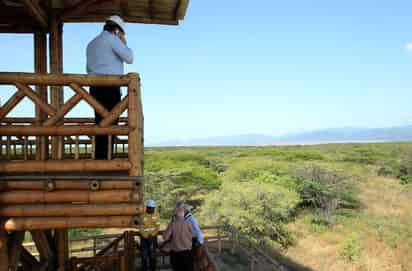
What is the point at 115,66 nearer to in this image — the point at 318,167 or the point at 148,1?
the point at 148,1

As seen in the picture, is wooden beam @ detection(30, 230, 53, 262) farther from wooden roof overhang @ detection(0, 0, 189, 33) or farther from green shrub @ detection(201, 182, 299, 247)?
green shrub @ detection(201, 182, 299, 247)

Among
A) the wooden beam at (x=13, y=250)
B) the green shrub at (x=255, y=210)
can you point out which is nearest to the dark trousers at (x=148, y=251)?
the wooden beam at (x=13, y=250)

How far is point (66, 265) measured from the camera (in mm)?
5273

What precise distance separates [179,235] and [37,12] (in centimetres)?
330

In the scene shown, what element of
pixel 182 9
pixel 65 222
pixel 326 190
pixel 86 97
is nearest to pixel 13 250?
pixel 65 222

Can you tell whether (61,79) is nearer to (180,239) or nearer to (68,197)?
(68,197)

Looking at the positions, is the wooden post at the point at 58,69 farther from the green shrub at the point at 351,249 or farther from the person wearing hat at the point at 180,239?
the green shrub at the point at 351,249

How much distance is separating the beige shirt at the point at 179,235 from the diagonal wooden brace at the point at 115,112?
2.35m

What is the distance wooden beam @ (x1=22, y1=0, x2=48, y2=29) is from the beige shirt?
3085mm

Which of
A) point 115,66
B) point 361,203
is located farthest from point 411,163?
point 115,66

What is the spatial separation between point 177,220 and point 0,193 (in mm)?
2465

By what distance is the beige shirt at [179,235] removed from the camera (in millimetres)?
4984

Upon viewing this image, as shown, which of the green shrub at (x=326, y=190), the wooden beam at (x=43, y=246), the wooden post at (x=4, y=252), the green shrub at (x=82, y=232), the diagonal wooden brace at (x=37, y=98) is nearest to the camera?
the diagonal wooden brace at (x=37, y=98)

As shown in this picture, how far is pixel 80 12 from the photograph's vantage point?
4852mm
